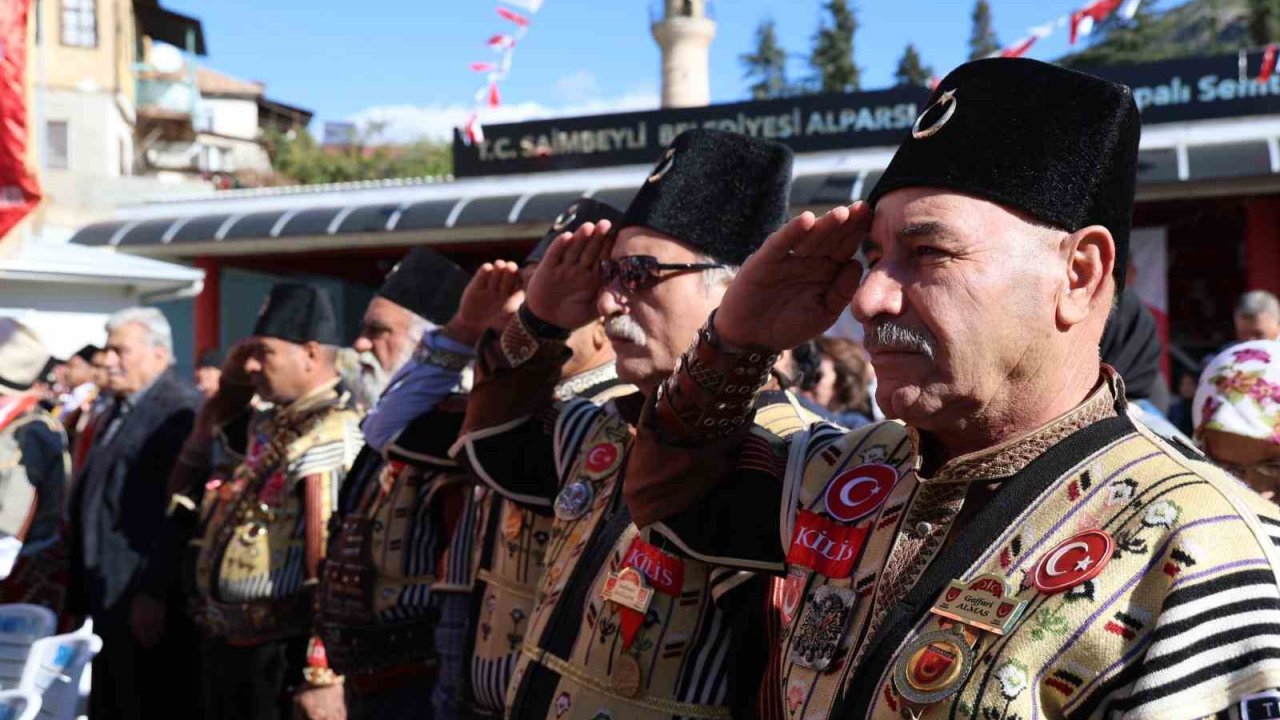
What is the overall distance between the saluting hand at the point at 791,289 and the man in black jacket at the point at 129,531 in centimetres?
472

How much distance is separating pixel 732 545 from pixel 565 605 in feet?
1.61

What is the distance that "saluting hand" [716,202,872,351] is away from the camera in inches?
72.4

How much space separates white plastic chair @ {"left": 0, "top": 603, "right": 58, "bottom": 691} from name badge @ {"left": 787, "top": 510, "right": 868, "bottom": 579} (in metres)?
2.91

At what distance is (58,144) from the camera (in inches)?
1361

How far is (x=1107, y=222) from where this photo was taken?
1.55 metres

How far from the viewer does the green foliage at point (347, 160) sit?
47344 millimetres

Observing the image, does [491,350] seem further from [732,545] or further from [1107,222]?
[1107,222]

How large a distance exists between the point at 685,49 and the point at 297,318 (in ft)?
64.1

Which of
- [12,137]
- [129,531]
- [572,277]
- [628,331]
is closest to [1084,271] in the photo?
[628,331]

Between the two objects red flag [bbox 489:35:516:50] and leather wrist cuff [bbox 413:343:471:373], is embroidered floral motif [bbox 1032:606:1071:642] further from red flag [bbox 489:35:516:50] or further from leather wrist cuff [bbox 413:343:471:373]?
red flag [bbox 489:35:516:50]

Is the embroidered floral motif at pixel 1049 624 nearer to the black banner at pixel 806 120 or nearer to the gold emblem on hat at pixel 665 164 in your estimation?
the gold emblem on hat at pixel 665 164

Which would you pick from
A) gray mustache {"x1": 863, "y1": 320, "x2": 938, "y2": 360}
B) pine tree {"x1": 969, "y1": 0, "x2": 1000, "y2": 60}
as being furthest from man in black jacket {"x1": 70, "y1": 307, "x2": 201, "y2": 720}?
pine tree {"x1": 969, "y1": 0, "x2": 1000, "y2": 60}

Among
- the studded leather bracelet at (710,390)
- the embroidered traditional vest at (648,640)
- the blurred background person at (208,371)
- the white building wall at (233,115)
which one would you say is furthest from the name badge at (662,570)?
the white building wall at (233,115)

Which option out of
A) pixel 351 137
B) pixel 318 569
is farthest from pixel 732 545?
pixel 351 137
